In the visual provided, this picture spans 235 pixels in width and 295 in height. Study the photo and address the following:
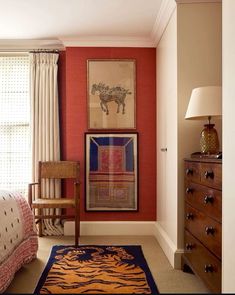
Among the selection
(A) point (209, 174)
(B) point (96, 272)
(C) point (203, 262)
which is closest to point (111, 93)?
(B) point (96, 272)

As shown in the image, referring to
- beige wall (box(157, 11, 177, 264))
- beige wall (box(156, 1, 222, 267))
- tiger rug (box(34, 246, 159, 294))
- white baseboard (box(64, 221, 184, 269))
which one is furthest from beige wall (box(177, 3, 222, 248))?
white baseboard (box(64, 221, 184, 269))

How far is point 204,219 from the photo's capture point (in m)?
2.62

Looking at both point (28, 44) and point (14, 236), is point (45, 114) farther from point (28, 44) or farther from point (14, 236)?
point (14, 236)

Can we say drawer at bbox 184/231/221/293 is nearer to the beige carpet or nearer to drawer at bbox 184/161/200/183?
the beige carpet

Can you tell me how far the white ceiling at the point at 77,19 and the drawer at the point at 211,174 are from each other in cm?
191

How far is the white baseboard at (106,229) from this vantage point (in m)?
4.76

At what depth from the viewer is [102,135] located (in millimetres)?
4805

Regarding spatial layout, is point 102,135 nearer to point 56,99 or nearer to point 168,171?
point 56,99

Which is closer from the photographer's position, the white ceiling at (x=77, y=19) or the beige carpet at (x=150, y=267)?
the beige carpet at (x=150, y=267)

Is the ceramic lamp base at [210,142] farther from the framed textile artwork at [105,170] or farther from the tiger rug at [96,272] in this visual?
the framed textile artwork at [105,170]

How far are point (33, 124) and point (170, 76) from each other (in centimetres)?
206

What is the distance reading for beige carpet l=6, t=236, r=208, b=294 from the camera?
283 cm

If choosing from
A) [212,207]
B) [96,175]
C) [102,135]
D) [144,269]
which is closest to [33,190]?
[96,175]

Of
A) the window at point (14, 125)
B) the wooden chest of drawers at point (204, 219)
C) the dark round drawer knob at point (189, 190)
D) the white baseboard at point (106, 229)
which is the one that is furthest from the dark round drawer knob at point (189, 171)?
the window at point (14, 125)
